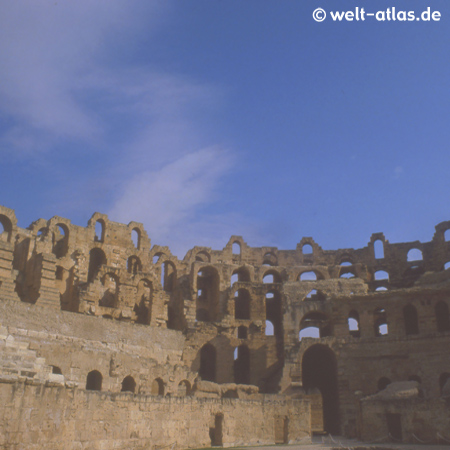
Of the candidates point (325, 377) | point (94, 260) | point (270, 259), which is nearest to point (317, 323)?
point (325, 377)

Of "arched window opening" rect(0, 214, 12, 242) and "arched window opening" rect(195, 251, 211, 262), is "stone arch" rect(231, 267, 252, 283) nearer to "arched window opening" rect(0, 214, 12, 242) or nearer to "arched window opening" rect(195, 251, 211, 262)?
"arched window opening" rect(195, 251, 211, 262)

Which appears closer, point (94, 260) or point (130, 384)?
point (130, 384)

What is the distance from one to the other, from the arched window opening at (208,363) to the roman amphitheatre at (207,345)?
13cm

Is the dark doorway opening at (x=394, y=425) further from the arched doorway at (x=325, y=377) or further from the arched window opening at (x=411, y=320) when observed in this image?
the arched window opening at (x=411, y=320)

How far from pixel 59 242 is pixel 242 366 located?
14923 millimetres

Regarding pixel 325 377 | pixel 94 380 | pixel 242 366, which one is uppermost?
pixel 242 366

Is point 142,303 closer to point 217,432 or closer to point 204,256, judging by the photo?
point 204,256

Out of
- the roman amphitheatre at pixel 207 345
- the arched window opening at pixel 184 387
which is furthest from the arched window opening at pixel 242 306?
the arched window opening at pixel 184 387

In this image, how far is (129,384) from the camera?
24906mm

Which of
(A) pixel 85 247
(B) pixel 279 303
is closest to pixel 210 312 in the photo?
(B) pixel 279 303

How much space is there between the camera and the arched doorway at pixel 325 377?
32938 mm

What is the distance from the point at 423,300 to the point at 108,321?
1811cm

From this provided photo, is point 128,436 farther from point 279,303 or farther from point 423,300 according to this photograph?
point 279,303

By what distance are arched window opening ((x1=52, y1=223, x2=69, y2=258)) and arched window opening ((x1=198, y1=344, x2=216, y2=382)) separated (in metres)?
11.2
